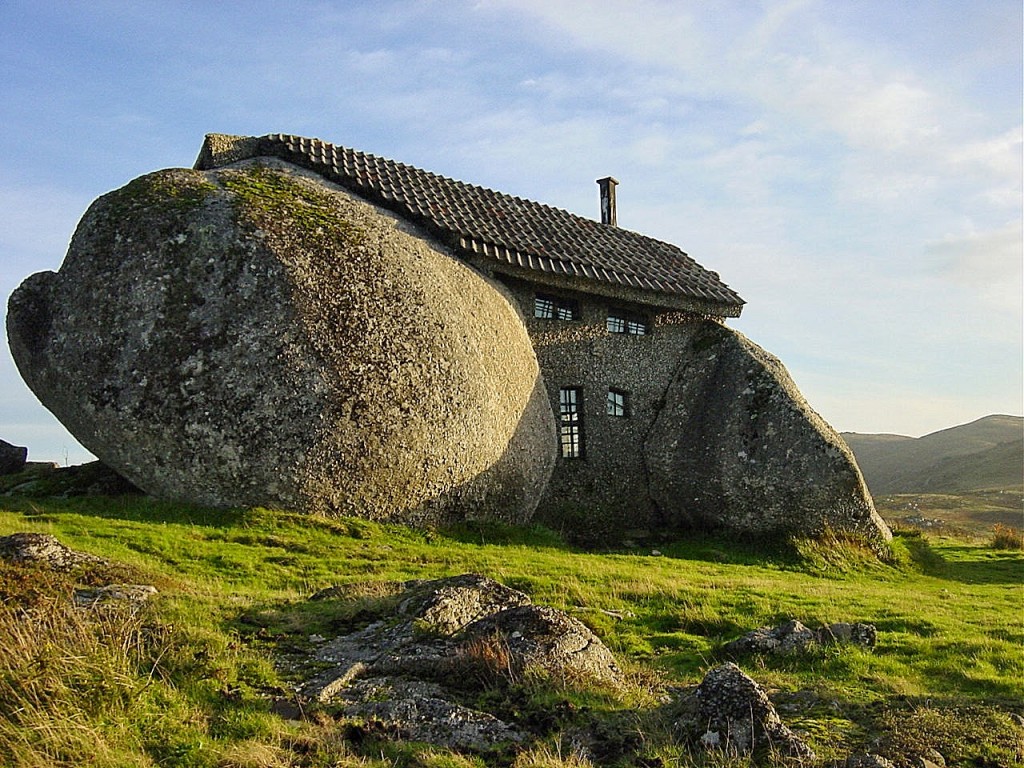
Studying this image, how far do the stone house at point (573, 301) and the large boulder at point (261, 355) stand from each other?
2.05 meters

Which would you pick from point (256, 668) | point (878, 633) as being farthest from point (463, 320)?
point (256, 668)

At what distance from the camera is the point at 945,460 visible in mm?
94812

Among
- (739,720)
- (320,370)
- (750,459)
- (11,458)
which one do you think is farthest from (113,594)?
(750,459)

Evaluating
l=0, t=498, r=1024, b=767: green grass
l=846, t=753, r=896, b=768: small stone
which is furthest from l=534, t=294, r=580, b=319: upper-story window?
l=846, t=753, r=896, b=768: small stone

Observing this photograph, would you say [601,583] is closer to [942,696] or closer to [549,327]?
[942,696]

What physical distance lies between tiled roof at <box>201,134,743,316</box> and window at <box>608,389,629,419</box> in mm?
2766

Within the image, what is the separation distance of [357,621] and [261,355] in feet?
25.6

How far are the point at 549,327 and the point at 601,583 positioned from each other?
10.00 metres

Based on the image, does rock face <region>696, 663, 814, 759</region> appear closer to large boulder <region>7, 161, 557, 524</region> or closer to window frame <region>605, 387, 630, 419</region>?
large boulder <region>7, 161, 557, 524</region>

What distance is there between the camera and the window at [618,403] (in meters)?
23.0

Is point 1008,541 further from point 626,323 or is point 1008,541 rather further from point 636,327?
point 626,323

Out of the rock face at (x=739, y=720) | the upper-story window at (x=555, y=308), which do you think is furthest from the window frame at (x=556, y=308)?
the rock face at (x=739, y=720)

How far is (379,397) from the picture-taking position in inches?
642

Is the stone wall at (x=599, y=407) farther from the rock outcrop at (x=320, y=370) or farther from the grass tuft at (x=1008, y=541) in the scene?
the grass tuft at (x=1008, y=541)
